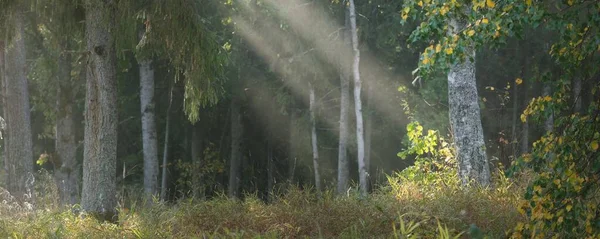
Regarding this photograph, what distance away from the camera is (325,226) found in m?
7.97

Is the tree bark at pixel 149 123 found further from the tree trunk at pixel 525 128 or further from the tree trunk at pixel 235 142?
the tree trunk at pixel 525 128

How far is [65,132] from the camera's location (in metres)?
16.6

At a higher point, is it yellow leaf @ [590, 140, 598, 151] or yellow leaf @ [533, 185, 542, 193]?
yellow leaf @ [590, 140, 598, 151]

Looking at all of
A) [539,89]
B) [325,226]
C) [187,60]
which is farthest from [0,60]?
[539,89]

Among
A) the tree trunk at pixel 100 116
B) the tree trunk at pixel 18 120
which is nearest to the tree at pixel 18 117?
the tree trunk at pixel 18 120

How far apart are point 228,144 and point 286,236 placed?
23.4m

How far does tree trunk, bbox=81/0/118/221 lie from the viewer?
9.59 meters

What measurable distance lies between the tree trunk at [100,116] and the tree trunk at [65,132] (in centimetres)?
671

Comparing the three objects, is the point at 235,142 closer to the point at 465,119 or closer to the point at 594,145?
the point at 465,119

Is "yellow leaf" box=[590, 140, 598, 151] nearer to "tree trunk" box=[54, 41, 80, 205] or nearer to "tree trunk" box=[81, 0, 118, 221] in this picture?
"tree trunk" box=[81, 0, 118, 221]

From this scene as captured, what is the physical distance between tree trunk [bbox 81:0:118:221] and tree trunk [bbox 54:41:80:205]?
671 centimetres

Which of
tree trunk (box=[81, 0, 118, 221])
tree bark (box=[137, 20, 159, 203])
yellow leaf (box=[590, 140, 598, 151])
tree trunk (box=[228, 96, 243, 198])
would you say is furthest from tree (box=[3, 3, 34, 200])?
tree trunk (box=[228, 96, 243, 198])

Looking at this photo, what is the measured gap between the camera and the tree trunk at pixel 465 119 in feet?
34.0

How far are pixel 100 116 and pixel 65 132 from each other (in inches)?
294
